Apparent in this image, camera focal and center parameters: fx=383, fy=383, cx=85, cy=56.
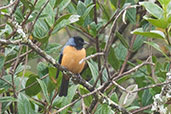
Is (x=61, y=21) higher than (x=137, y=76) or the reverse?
higher

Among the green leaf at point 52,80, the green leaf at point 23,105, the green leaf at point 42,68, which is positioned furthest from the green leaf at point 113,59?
the green leaf at point 23,105

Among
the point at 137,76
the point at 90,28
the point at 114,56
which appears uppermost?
the point at 90,28

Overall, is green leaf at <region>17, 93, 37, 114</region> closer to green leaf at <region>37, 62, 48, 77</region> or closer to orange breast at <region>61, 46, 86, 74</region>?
green leaf at <region>37, 62, 48, 77</region>

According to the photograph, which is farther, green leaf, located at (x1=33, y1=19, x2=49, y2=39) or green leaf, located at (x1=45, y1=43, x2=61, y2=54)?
green leaf, located at (x1=45, y1=43, x2=61, y2=54)

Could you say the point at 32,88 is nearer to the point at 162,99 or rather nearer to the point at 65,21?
the point at 65,21

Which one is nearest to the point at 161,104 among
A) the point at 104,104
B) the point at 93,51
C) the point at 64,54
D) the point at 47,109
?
the point at 104,104

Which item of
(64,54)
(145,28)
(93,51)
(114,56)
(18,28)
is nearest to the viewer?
(18,28)

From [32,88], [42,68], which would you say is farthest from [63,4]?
[32,88]

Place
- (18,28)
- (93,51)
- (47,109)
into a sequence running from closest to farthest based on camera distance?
(18,28), (47,109), (93,51)

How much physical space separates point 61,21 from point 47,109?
67 cm

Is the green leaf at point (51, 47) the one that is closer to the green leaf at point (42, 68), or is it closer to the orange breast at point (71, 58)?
the green leaf at point (42, 68)

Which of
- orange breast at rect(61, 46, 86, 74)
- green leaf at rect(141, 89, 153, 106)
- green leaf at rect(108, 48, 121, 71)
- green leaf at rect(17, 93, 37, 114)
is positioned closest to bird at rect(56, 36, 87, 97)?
orange breast at rect(61, 46, 86, 74)

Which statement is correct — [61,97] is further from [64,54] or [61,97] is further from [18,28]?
[64,54]

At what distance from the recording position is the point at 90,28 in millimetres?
3344
